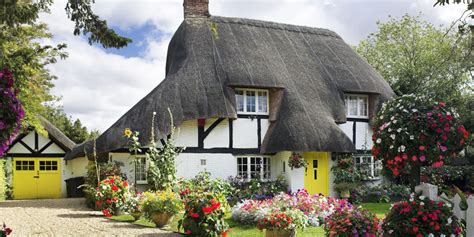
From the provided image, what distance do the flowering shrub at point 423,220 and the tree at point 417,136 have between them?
1490 millimetres

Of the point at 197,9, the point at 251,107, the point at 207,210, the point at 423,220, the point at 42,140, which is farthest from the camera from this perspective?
the point at 42,140

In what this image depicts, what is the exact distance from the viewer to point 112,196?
38.7ft

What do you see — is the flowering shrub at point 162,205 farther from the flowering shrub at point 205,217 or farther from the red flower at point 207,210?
the red flower at point 207,210

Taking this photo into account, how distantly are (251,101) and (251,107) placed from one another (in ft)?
0.74

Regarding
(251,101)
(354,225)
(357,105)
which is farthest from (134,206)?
(357,105)

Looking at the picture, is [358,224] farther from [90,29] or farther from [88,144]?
[88,144]

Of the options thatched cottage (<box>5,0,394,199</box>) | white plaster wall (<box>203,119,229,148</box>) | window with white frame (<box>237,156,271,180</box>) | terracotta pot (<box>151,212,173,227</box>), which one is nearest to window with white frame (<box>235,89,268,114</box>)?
thatched cottage (<box>5,0,394,199</box>)

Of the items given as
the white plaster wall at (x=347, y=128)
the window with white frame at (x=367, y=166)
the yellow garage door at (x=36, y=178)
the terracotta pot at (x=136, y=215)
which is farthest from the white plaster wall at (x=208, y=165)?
the yellow garage door at (x=36, y=178)

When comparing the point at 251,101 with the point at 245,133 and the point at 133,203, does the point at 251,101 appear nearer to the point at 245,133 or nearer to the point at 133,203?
the point at 245,133

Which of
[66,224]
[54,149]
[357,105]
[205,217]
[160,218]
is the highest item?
[357,105]

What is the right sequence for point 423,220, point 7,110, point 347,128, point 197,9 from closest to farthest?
point 7,110 → point 423,220 → point 347,128 → point 197,9

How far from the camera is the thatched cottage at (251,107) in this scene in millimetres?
15758

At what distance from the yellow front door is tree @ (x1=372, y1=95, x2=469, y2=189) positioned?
8967 mm

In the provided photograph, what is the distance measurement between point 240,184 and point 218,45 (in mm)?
5537
